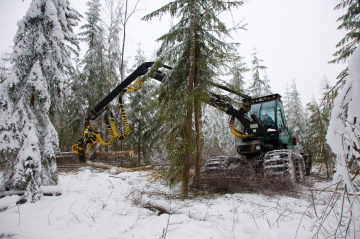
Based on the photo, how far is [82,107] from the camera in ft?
56.6

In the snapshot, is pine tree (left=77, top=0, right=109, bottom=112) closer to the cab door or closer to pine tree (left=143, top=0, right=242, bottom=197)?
pine tree (left=143, top=0, right=242, bottom=197)

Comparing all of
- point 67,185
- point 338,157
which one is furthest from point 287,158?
point 67,185

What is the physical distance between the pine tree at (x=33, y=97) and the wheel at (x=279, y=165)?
22.1 ft

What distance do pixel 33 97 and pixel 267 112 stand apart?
8.35 metres

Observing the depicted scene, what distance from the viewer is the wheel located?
585 cm

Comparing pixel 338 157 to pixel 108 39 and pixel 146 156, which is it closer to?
pixel 146 156

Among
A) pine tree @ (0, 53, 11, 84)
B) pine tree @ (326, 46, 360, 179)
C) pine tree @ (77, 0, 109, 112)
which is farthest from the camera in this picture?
pine tree @ (77, 0, 109, 112)

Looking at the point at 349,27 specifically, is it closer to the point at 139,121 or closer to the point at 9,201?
the point at 139,121

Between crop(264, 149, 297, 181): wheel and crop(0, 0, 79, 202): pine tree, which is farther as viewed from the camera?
crop(264, 149, 297, 181): wheel

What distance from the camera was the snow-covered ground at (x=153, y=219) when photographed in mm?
3258

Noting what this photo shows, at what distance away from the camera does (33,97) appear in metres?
5.74

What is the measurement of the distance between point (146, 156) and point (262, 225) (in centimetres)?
1272

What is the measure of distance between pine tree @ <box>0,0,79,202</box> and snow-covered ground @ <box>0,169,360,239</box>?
2.53 ft

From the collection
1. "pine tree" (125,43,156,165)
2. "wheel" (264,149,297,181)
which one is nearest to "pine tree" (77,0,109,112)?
"pine tree" (125,43,156,165)
